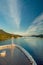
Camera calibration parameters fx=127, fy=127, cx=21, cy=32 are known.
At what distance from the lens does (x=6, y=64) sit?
5.71 meters

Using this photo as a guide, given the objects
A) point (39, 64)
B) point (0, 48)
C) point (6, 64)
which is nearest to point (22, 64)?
point (6, 64)

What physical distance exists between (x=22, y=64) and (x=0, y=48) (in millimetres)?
6341

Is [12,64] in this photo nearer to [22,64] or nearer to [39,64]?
[22,64]

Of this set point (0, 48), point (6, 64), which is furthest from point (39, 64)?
point (0, 48)

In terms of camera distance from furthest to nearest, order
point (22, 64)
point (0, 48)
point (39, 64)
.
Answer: point (0, 48), point (39, 64), point (22, 64)

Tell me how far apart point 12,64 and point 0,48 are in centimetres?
605

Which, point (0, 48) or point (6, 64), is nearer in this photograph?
point (6, 64)

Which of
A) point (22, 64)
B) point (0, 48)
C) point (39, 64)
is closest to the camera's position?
point (22, 64)

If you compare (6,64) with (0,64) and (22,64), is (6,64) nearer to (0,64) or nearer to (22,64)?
(0,64)

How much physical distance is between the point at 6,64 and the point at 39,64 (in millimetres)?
1745

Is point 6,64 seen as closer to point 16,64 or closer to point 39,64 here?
point 16,64

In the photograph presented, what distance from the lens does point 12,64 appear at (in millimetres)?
5746

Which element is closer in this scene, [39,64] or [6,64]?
[6,64]

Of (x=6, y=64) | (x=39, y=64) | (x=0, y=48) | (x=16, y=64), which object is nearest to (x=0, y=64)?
(x=6, y=64)
